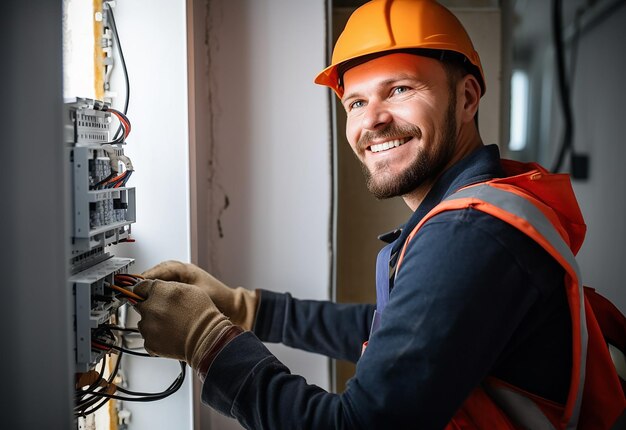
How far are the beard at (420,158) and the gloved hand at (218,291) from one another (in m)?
0.48

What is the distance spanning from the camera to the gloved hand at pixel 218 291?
51.1 inches

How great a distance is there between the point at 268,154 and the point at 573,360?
103 cm

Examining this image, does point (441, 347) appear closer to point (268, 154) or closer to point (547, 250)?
point (547, 250)

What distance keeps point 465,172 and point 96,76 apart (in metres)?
0.85

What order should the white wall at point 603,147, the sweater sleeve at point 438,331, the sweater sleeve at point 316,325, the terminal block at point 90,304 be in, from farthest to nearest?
the white wall at point 603,147
the sweater sleeve at point 316,325
the terminal block at point 90,304
the sweater sleeve at point 438,331

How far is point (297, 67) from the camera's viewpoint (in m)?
1.62

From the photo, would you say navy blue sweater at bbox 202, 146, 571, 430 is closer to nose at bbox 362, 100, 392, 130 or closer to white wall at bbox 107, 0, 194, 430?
nose at bbox 362, 100, 392, 130

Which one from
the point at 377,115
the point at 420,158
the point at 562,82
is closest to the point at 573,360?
the point at 420,158

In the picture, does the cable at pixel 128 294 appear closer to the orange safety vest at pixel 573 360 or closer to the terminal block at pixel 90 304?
the terminal block at pixel 90 304

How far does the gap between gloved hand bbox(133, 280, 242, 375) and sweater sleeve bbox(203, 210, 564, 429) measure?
199 mm

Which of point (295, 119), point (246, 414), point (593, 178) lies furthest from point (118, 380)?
point (593, 178)

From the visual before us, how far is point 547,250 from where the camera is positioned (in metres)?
0.83

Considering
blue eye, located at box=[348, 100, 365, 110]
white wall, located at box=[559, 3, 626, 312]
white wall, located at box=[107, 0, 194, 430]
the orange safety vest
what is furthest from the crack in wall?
white wall, located at box=[559, 3, 626, 312]

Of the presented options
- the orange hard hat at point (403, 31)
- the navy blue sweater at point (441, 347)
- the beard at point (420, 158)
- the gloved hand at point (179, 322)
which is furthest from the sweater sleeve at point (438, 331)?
the orange hard hat at point (403, 31)
